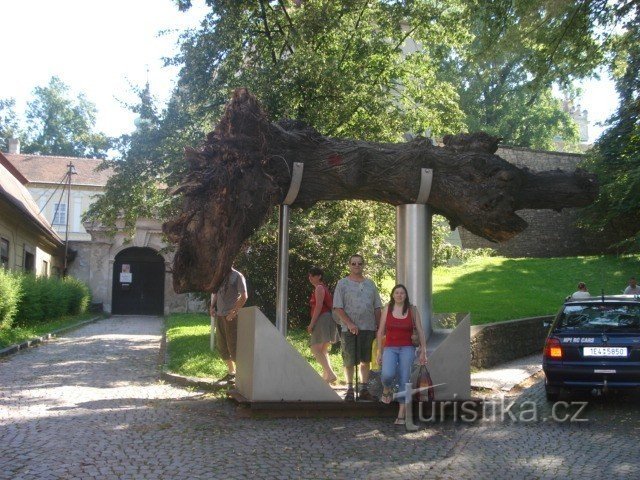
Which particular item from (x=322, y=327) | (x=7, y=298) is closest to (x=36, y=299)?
(x=7, y=298)

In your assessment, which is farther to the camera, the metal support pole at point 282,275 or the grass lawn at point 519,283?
the grass lawn at point 519,283

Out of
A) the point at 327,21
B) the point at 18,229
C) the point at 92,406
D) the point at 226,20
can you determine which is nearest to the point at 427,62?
the point at 327,21

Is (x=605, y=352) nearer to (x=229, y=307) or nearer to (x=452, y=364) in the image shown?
(x=452, y=364)

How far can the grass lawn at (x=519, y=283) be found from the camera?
21594 millimetres

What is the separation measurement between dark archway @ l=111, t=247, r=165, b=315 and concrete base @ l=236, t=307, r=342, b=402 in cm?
3373

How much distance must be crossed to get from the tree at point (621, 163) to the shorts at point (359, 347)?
10.3 metres

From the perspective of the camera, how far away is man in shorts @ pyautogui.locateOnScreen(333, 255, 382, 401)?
29.1 feet

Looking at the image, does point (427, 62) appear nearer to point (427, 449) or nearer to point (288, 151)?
point (288, 151)

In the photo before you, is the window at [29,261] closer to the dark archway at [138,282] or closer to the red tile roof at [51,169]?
the dark archway at [138,282]

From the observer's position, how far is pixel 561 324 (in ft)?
33.5

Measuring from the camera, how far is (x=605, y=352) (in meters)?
9.53

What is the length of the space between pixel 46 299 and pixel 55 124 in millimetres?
43060

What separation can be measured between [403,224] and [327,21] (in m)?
9.77

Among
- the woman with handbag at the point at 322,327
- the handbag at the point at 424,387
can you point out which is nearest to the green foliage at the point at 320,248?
the woman with handbag at the point at 322,327
